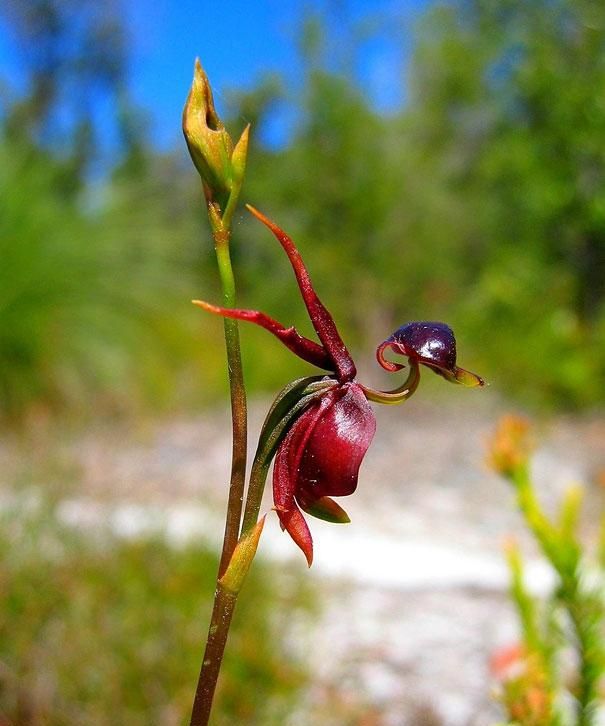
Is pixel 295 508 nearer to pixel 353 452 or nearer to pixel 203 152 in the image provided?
pixel 353 452

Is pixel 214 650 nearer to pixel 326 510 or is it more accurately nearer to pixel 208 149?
pixel 326 510

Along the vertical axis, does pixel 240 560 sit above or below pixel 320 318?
below

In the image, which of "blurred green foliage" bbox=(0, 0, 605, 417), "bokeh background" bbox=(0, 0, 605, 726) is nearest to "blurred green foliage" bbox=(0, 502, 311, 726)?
"bokeh background" bbox=(0, 0, 605, 726)

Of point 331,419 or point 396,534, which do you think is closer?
point 331,419

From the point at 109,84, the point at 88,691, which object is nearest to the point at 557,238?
the point at 88,691

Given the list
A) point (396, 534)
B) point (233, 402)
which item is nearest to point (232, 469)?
point (233, 402)

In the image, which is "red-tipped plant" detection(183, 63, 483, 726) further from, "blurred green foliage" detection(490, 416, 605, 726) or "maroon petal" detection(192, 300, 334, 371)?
"blurred green foliage" detection(490, 416, 605, 726)

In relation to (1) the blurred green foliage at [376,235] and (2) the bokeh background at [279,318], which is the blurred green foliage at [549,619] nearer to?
(2) the bokeh background at [279,318]
